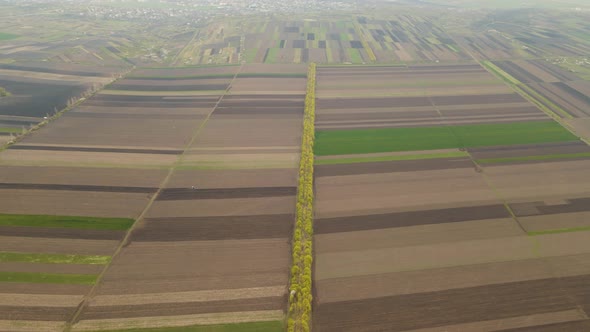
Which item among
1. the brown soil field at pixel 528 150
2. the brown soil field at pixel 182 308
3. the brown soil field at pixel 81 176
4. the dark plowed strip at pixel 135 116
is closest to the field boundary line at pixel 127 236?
the brown soil field at pixel 182 308

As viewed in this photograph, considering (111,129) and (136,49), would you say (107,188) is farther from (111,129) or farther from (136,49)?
(136,49)

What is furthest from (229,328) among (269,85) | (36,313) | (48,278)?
(269,85)

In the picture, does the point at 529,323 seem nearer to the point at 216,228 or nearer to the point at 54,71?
the point at 216,228

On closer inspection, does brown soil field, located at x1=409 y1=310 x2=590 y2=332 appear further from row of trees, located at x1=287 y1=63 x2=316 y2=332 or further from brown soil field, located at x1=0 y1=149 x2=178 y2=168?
brown soil field, located at x1=0 y1=149 x2=178 y2=168

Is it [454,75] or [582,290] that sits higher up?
[454,75]

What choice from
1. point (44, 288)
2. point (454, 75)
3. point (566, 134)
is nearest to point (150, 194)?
point (44, 288)

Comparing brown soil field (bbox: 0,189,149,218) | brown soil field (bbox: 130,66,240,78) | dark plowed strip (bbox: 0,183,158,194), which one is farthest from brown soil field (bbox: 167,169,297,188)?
brown soil field (bbox: 130,66,240,78)
